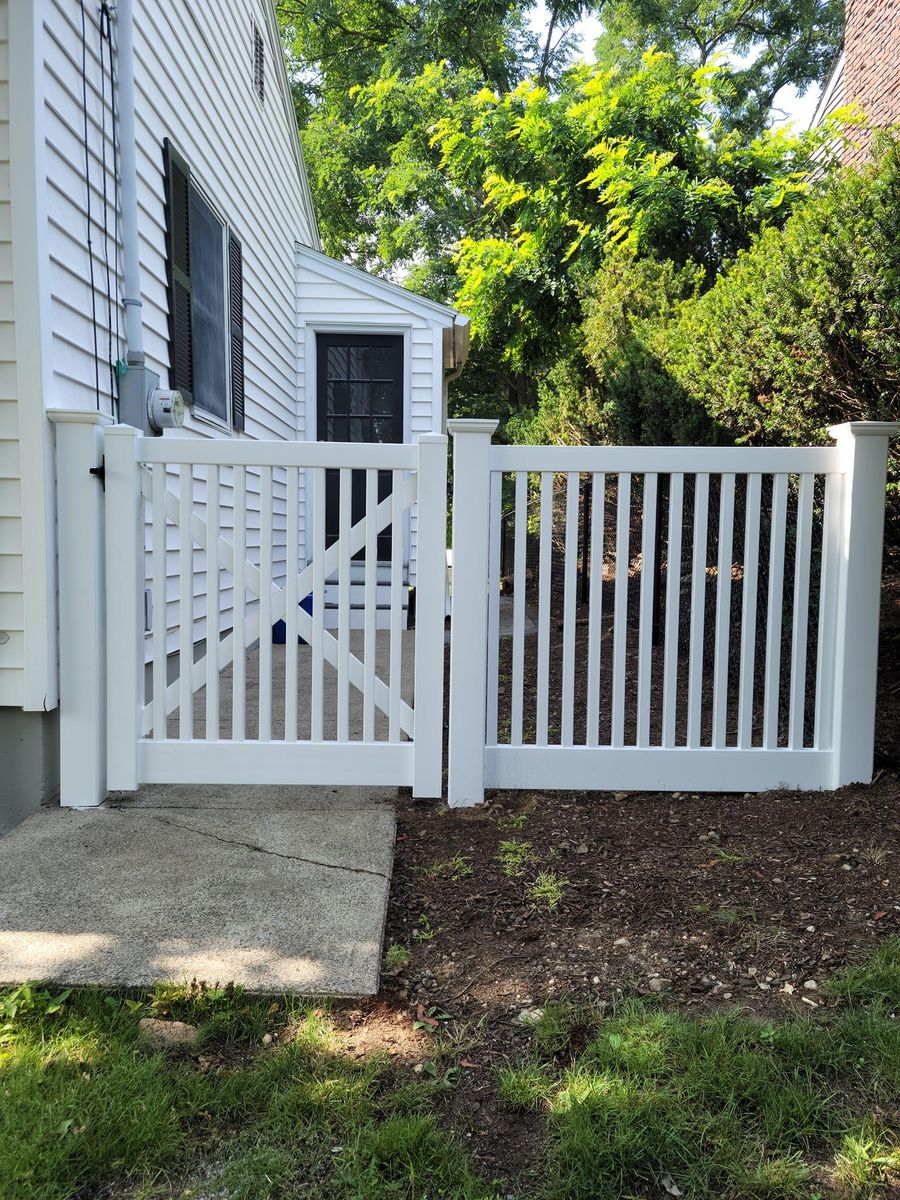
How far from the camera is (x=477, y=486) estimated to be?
11.0 ft

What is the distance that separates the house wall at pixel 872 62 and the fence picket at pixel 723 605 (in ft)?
28.5

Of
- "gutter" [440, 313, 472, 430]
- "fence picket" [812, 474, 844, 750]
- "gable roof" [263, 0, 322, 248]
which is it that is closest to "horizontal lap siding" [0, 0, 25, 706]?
"fence picket" [812, 474, 844, 750]

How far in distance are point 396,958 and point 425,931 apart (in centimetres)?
19

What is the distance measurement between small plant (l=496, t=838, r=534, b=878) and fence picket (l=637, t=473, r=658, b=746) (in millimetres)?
753

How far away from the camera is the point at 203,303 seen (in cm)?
555

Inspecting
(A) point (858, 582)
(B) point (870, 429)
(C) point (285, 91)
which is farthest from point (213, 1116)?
(C) point (285, 91)

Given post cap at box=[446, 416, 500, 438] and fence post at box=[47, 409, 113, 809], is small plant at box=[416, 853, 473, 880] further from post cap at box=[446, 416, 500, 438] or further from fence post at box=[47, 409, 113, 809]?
post cap at box=[446, 416, 500, 438]

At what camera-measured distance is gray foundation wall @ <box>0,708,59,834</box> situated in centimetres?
331

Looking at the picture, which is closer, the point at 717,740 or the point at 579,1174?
the point at 579,1174

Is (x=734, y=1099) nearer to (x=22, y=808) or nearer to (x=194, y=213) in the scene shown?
(x=22, y=808)

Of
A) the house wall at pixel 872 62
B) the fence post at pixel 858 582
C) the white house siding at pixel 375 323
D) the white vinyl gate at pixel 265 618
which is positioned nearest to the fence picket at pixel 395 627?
the white vinyl gate at pixel 265 618

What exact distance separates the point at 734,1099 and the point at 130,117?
4471 millimetres

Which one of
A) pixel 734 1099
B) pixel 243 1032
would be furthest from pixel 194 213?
pixel 734 1099

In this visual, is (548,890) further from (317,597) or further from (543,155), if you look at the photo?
(543,155)
